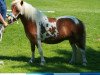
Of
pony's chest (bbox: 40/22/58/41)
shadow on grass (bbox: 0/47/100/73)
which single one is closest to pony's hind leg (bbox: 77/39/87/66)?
shadow on grass (bbox: 0/47/100/73)

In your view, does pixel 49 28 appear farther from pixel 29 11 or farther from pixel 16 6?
pixel 16 6

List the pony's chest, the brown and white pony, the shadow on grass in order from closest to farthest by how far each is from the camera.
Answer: the shadow on grass
the brown and white pony
the pony's chest

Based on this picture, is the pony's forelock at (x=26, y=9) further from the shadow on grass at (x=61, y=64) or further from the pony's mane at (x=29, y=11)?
the shadow on grass at (x=61, y=64)

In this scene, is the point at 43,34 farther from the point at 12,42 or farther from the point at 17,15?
the point at 12,42

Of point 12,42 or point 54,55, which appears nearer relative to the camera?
point 54,55

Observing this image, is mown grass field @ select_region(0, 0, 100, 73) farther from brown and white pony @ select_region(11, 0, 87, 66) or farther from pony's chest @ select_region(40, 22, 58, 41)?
pony's chest @ select_region(40, 22, 58, 41)

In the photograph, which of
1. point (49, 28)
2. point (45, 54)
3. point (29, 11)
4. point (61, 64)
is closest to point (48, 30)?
point (49, 28)

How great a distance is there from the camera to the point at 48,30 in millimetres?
9977

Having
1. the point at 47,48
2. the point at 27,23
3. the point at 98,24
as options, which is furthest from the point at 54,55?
the point at 98,24

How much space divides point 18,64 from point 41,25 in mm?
1200

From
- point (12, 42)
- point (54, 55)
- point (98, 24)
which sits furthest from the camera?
point (98, 24)

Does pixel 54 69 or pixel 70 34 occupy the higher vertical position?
pixel 70 34

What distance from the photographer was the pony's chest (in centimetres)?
998

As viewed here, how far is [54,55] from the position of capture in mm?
11547
